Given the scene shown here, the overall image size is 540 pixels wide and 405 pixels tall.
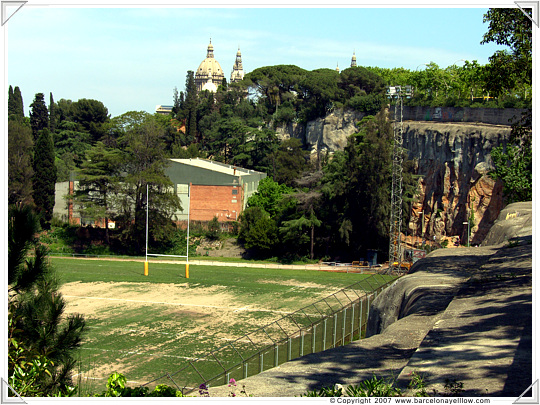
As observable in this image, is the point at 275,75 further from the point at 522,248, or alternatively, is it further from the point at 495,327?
the point at 495,327

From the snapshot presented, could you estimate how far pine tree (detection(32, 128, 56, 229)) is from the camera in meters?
55.3

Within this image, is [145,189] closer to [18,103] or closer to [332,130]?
[18,103]

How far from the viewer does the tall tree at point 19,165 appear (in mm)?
53250

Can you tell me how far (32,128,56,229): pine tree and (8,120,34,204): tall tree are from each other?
2.60 feet

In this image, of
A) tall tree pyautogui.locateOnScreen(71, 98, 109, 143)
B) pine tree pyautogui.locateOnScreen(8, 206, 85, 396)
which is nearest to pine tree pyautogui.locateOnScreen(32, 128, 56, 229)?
tall tree pyautogui.locateOnScreen(71, 98, 109, 143)

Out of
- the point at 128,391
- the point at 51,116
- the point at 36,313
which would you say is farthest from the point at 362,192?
the point at 51,116

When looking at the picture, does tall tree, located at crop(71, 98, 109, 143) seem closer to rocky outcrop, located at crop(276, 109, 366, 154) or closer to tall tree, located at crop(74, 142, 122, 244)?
rocky outcrop, located at crop(276, 109, 366, 154)

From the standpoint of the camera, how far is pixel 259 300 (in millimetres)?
32062

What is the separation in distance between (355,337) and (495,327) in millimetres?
14340

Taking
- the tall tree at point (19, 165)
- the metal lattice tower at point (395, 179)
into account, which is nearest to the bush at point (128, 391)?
the metal lattice tower at point (395, 179)

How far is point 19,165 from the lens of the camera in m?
55.1

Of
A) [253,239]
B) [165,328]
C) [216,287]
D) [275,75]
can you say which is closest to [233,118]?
[275,75]

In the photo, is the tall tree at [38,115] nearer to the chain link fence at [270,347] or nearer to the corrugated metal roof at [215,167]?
the corrugated metal roof at [215,167]

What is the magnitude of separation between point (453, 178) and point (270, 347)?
1539 inches
